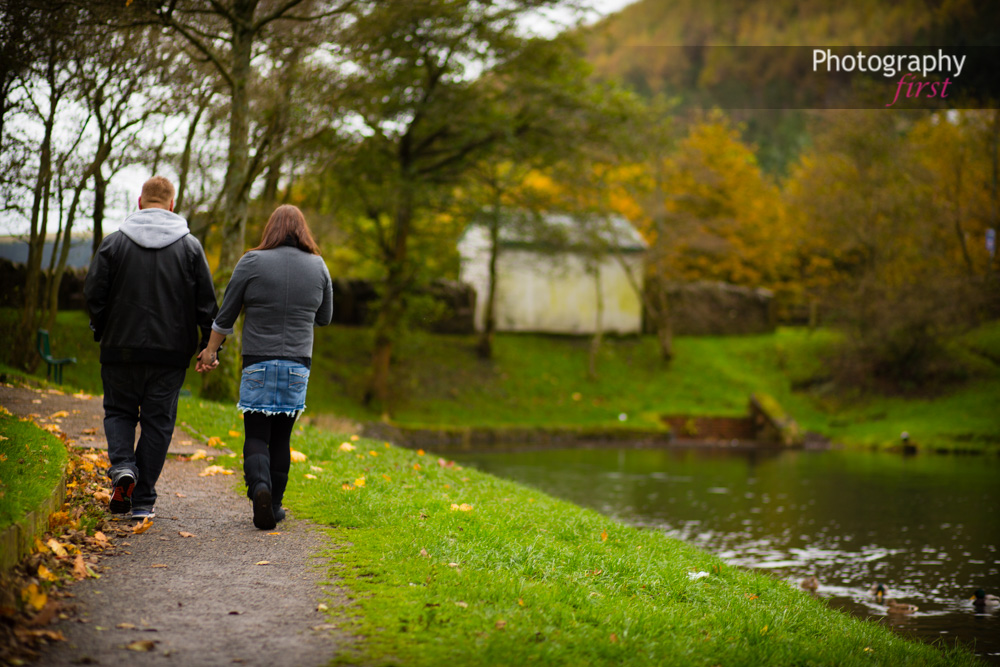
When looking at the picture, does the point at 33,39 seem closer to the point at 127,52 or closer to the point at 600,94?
the point at 127,52

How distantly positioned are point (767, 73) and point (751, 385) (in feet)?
166

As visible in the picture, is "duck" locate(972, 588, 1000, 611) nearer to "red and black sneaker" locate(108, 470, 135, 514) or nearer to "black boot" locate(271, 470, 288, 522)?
"black boot" locate(271, 470, 288, 522)

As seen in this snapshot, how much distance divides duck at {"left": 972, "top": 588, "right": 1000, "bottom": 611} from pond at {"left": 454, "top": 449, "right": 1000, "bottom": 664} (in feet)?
A: 0.37

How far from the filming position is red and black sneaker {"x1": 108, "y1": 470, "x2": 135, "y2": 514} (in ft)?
18.2

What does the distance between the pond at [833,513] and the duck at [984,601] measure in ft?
0.37

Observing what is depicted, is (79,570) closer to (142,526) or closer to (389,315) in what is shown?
(142,526)

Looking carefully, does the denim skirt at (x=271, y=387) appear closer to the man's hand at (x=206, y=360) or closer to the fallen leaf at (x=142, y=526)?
the man's hand at (x=206, y=360)

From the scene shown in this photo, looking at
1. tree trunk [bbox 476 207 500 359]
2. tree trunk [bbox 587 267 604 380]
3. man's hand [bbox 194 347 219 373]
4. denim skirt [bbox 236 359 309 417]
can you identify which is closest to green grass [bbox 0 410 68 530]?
man's hand [bbox 194 347 219 373]

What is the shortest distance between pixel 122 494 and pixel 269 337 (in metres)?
1.46

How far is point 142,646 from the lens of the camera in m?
3.59

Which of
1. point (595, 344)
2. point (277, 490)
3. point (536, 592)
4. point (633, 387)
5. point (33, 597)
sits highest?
point (595, 344)

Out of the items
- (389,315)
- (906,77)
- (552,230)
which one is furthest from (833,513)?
(906,77)

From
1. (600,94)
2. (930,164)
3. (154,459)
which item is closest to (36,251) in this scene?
(154,459)

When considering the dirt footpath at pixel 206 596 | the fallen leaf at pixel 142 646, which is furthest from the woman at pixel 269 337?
the fallen leaf at pixel 142 646
